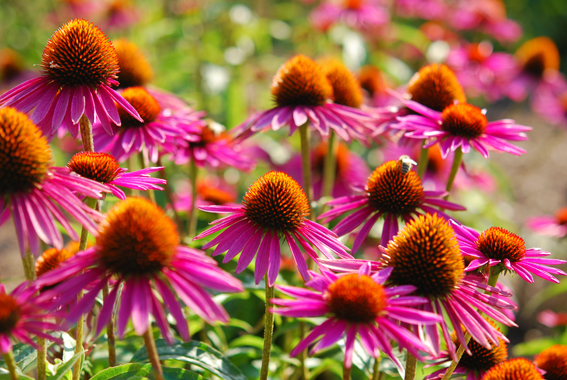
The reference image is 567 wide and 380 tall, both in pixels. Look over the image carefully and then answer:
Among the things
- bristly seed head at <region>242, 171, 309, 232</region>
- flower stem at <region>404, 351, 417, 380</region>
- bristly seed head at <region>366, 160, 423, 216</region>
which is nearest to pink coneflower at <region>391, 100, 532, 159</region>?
bristly seed head at <region>366, 160, 423, 216</region>

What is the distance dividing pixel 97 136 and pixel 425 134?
1.19 meters

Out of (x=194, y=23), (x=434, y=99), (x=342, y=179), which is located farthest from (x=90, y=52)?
(x=194, y=23)

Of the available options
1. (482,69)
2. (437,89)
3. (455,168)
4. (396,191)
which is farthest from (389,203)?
(482,69)

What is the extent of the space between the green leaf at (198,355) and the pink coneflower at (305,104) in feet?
2.66

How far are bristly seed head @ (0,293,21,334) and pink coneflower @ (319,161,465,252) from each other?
36.4 inches

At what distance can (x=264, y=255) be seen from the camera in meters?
1.34

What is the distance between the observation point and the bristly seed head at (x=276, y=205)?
138 centimetres

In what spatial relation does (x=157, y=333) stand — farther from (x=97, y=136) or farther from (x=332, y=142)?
(x=332, y=142)

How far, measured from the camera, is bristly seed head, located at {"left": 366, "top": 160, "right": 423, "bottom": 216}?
158 centimetres

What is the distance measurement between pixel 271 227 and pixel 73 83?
2.38 feet

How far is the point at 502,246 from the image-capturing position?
1.35 m

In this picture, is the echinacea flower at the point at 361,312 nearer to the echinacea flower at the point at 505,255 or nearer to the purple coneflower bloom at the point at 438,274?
the purple coneflower bloom at the point at 438,274

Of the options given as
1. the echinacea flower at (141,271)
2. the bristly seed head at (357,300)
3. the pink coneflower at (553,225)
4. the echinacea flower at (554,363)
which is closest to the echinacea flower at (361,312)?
the bristly seed head at (357,300)

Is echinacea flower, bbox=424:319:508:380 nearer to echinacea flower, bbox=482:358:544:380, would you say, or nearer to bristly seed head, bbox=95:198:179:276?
echinacea flower, bbox=482:358:544:380
